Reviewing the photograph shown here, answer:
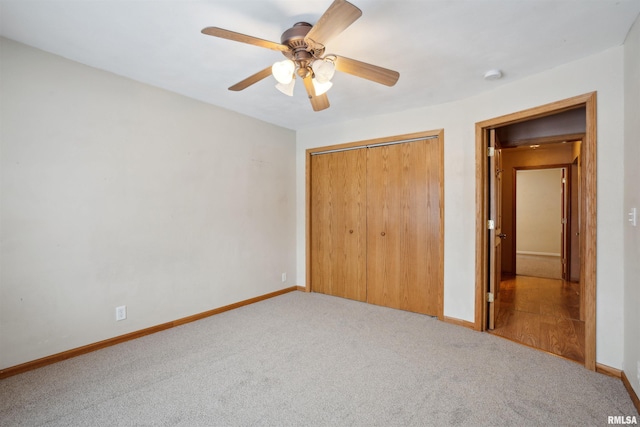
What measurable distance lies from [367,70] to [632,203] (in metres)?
1.86

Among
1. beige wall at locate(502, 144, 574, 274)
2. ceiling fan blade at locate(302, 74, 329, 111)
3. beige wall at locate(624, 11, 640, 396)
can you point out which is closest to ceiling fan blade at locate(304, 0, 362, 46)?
ceiling fan blade at locate(302, 74, 329, 111)

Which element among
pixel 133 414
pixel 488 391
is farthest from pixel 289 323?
pixel 488 391

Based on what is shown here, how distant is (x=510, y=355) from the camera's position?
96.6 inches

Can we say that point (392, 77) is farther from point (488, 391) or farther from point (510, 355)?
point (510, 355)

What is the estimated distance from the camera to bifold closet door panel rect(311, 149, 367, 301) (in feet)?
12.9

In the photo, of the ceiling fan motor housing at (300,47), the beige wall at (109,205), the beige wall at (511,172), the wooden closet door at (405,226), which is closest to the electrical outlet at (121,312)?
the beige wall at (109,205)

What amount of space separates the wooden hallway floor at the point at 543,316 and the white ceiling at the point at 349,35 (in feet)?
7.63

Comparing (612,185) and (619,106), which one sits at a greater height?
(619,106)

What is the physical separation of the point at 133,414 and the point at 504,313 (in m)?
3.64

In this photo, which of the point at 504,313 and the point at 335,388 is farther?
the point at 504,313

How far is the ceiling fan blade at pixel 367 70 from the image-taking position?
1.81m

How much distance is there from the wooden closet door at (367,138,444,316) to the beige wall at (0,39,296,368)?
1514 millimetres

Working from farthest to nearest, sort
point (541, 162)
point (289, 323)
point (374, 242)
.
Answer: point (541, 162)
point (374, 242)
point (289, 323)

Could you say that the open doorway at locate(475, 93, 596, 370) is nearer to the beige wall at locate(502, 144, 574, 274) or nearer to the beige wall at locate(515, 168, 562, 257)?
the beige wall at locate(502, 144, 574, 274)
